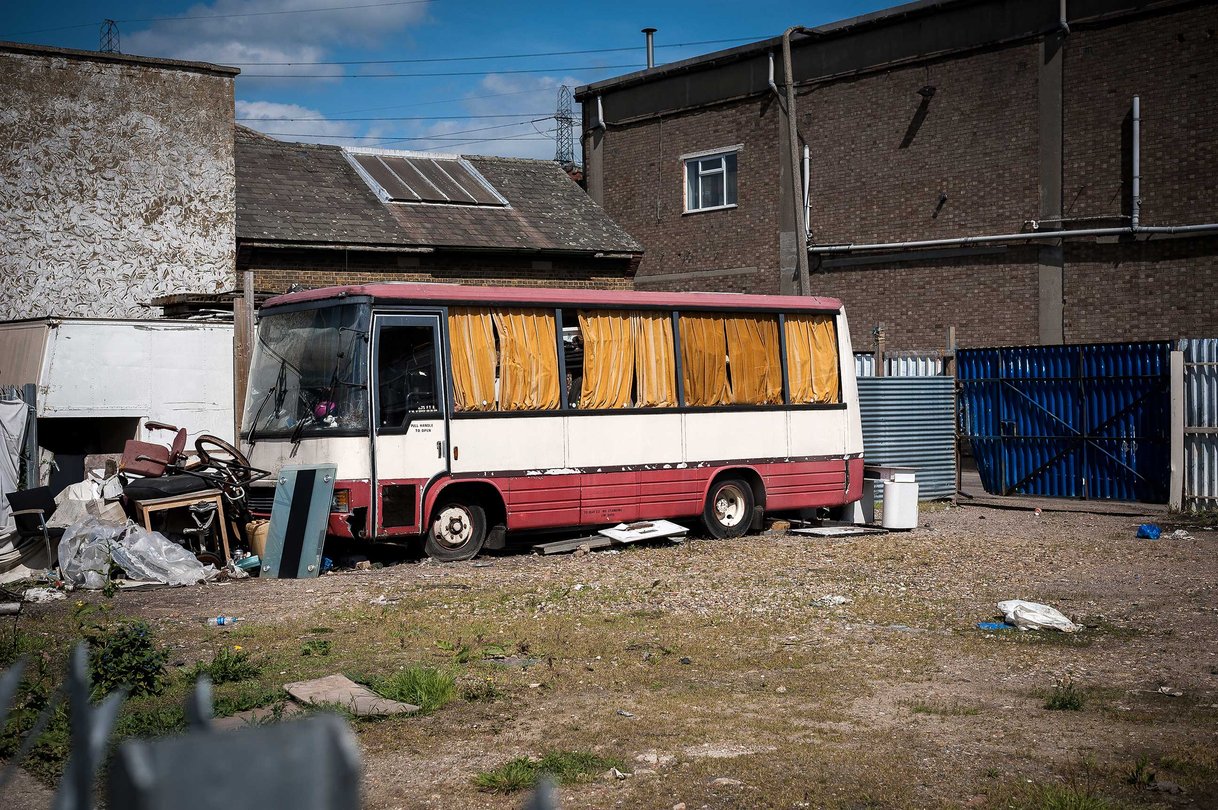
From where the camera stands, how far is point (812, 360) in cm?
1630

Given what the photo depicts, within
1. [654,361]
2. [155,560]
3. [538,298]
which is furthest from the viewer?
[654,361]

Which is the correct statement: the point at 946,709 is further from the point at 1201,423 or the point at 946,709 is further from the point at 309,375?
the point at 1201,423

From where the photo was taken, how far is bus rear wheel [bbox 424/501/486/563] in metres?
13.1

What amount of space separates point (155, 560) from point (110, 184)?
10.9 metres

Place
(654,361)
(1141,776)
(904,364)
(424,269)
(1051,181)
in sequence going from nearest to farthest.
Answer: (1141,776)
(654,361)
(904,364)
(1051,181)
(424,269)

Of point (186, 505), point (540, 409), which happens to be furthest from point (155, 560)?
point (540, 409)

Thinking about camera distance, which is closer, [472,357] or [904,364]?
[472,357]

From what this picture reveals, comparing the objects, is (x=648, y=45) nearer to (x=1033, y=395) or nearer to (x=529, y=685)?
(x=1033, y=395)

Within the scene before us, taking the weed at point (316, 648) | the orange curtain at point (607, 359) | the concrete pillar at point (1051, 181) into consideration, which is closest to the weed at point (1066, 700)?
the weed at point (316, 648)

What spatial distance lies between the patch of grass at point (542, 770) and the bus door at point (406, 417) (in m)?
7.06

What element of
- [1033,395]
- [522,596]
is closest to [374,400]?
[522,596]

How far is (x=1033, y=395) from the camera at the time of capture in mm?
18766

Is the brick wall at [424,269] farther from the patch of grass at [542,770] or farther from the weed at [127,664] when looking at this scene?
the patch of grass at [542,770]

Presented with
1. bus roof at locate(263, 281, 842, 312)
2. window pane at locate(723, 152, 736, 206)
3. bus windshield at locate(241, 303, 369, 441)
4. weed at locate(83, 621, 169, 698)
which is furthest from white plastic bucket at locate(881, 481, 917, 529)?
window pane at locate(723, 152, 736, 206)
